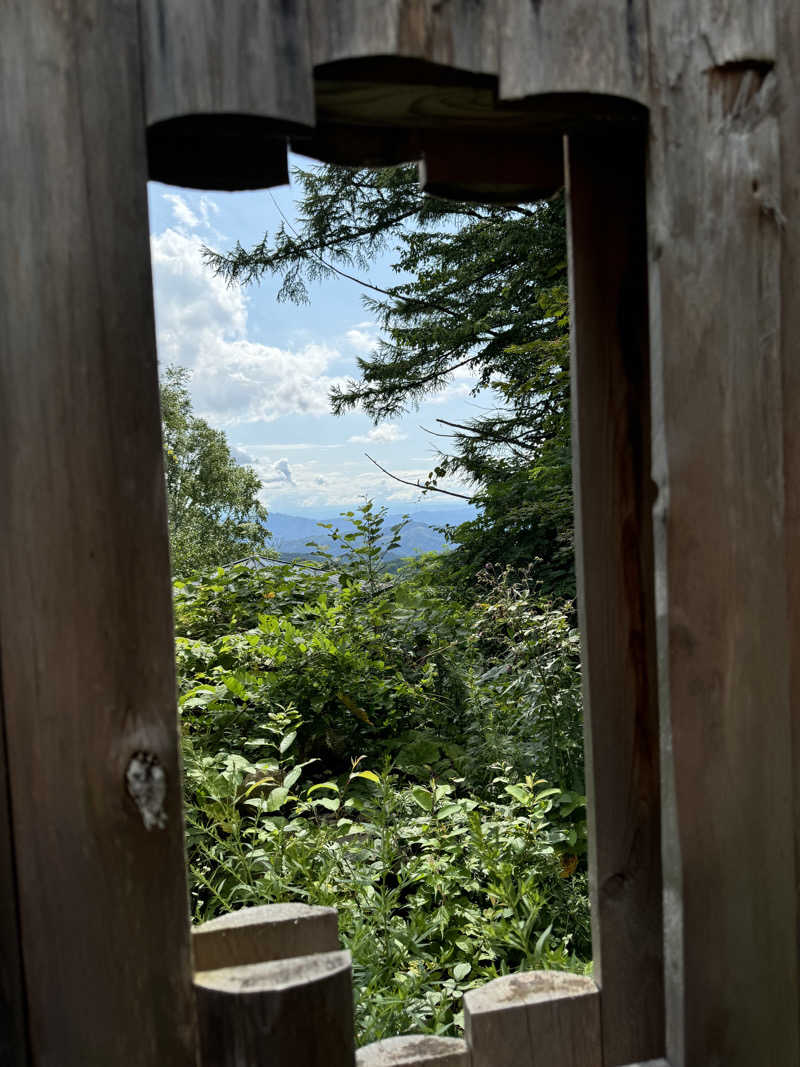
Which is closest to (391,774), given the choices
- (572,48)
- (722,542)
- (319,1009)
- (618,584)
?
(618,584)

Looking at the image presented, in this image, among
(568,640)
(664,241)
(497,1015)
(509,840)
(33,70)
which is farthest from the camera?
(568,640)

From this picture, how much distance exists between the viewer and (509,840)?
3008mm

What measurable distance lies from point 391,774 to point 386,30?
3.55 meters

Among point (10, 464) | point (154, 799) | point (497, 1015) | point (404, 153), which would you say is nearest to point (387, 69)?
point (404, 153)

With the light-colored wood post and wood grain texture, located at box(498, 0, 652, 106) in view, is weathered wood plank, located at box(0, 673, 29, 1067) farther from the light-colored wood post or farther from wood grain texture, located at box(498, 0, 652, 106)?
wood grain texture, located at box(498, 0, 652, 106)

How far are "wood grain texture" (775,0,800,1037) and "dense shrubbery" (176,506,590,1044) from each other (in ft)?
4.63

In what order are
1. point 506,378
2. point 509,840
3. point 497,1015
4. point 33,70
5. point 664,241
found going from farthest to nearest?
point 506,378 → point 509,840 → point 497,1015 → point 664,241 → point 33,70

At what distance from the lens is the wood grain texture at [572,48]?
100 cm

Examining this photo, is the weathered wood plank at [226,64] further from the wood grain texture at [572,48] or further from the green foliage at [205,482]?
the green foliage at [205,482]

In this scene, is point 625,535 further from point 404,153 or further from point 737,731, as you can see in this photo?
point 404,153

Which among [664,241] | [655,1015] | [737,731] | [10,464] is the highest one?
[664,241]

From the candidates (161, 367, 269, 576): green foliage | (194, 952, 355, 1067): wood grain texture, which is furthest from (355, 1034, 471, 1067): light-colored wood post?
(161, 367, 269, 576): green foliage

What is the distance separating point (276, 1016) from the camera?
1.04 meters

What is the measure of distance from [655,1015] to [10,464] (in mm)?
1284
